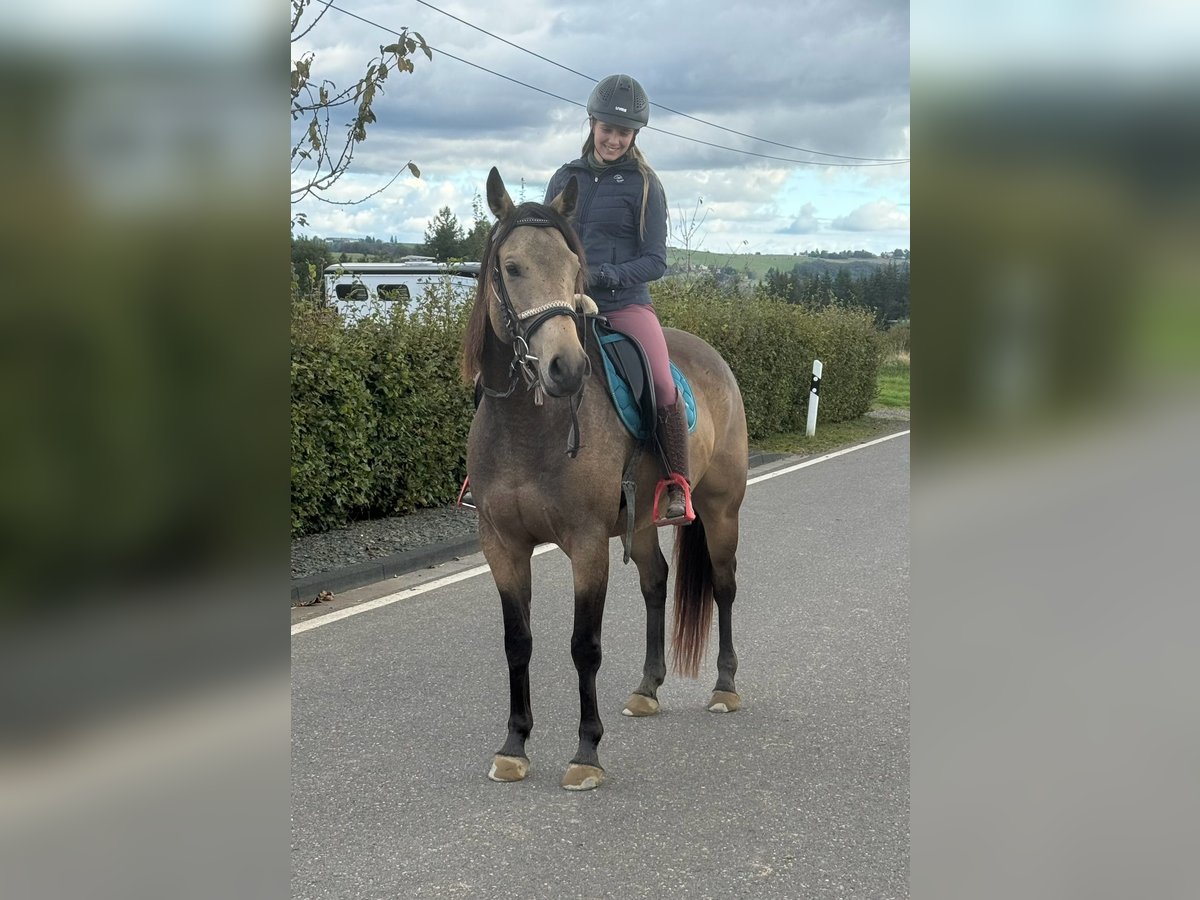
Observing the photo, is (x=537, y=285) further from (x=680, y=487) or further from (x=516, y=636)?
(x=516, y=636)

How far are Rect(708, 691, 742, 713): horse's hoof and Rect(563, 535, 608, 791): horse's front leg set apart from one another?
841 mm

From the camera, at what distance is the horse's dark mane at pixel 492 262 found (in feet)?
13.3

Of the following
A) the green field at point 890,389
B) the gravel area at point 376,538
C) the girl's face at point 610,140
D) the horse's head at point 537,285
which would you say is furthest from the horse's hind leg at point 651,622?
the green field at point 890,389

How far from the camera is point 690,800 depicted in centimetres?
420

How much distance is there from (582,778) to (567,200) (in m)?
2.19

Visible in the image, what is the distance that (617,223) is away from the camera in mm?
4691

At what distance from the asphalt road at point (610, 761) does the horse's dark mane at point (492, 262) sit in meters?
1.67

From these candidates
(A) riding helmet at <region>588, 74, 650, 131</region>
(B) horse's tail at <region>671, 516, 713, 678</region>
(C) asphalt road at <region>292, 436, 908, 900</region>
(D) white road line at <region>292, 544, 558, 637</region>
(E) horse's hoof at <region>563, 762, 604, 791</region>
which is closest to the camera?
(C) asphalt road at <region>292, 436, 908, 900</region>

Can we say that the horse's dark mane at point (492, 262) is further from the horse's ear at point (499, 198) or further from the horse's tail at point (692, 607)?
the horse's tail at point (692, 607)

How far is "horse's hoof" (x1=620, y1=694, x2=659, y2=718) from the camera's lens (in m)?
5.21

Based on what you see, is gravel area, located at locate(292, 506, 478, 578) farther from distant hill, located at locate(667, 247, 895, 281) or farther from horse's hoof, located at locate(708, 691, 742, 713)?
distant hill, located at locate(667, 247, 895, 281)

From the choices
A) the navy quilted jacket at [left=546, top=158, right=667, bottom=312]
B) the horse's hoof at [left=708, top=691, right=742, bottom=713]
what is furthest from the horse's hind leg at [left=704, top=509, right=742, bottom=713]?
the navy quilted jacket at [left=546, top=158, right=667, bottom=312]
